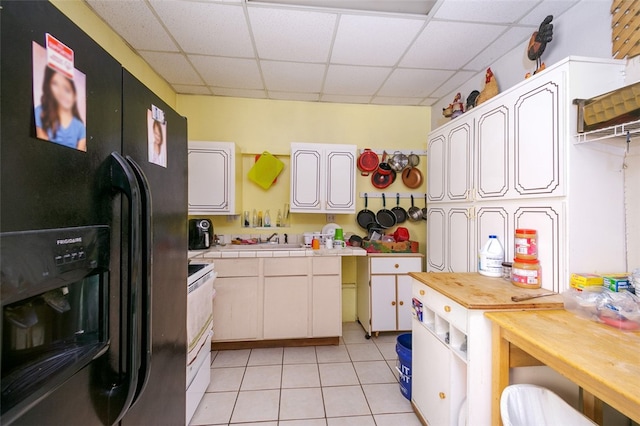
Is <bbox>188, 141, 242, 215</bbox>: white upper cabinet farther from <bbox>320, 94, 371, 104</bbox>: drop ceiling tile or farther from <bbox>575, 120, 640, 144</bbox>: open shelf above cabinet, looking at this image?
<bbox>575, 120, 640, 144</bbox>: open shelf above cabinet

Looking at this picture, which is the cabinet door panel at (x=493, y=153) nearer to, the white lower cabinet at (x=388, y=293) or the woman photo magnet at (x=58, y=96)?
the white lower cabinet at (x=388, y=293)

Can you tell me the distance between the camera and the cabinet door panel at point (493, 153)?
65.1 inches

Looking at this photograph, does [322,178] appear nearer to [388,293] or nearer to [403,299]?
[388,293]

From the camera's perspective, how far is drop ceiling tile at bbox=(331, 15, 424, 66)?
1822 mm

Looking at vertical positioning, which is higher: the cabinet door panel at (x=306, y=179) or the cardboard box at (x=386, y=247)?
the cabinet door panel at (x=306, y=179)

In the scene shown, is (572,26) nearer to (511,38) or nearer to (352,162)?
(511,38)

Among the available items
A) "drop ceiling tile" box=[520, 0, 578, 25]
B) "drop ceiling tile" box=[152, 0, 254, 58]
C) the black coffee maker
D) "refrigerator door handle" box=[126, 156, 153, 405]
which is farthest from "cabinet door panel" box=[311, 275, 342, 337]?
"drop ceiling tile" box=[520, 0, 578, 25]

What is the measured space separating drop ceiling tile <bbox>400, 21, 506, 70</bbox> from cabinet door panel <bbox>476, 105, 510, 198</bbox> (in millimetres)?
674

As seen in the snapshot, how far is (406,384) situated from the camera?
5.92 feet

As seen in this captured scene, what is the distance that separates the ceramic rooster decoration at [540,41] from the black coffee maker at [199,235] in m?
2.89

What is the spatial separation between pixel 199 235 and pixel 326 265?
1.29 metres

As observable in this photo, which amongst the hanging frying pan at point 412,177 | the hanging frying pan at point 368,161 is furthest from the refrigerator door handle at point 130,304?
the hanging frying pan at point 412,177

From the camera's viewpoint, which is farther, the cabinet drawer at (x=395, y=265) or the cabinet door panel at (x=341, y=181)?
the cabinet door panel at (x=341, y=181)

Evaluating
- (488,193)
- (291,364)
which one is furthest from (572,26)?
(291,364)
